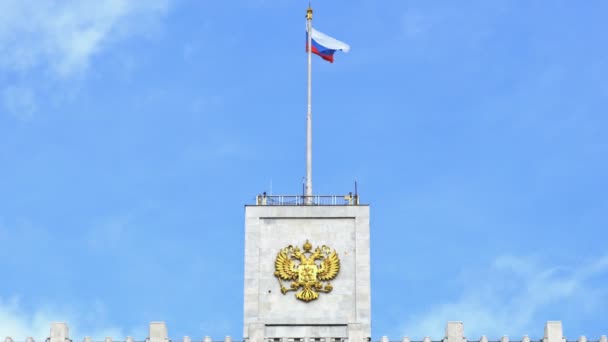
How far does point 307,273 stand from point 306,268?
13.0 inches

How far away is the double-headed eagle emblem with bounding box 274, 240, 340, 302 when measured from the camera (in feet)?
523

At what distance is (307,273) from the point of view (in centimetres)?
15950

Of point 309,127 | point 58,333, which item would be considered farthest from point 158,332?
point 309,127

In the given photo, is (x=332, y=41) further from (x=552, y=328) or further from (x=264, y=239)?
(x=552, y=328)

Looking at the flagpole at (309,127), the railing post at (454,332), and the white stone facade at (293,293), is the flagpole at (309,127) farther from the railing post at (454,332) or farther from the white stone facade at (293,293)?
the railing post at (454,332)

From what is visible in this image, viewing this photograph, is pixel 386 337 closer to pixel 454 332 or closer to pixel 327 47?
pixel 454 332

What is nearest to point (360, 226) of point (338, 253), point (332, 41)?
point (338, 253)

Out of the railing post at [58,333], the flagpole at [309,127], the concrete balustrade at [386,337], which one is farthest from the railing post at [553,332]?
the railing post at [58,333]

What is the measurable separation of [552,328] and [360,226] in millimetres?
14369

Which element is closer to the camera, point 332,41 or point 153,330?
point 153,330

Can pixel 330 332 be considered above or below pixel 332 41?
below

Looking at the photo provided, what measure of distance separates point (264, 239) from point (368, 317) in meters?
8.57

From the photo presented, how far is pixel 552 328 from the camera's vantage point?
6147 inches

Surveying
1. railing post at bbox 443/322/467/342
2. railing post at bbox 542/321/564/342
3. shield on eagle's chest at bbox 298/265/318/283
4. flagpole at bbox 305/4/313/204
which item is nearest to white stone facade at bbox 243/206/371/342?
shield on eagle's chest at bbox 298/265/318/283
